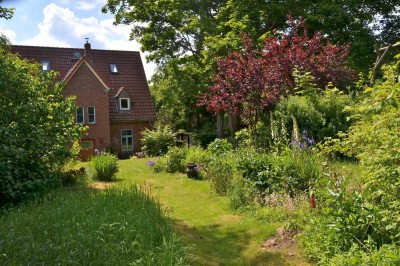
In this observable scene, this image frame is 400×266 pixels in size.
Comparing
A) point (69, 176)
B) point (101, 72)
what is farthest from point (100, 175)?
point (101, 72)

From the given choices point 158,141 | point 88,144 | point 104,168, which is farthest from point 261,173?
point 88,144

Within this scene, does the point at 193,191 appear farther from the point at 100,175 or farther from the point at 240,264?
the point at 240,264

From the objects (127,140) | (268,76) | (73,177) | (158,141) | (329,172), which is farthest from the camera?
(127,140)

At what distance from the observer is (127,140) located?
28547 mm

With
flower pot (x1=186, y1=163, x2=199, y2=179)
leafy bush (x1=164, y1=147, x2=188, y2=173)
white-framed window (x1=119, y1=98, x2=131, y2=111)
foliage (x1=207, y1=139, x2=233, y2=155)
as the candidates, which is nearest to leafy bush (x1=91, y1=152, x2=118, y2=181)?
leafy bush (x1=164, y1=147, x2=188, y2=173)

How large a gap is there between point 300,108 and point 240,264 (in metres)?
6.22

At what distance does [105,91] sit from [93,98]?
0.99 metres

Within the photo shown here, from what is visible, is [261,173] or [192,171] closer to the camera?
[261,173]

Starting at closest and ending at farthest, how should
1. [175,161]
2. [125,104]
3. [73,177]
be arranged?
[73,177] → [175,161] → [125,104]

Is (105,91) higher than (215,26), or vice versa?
(215,26)

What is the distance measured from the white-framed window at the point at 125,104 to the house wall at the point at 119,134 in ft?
4.09

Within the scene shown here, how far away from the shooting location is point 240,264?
17.8 ft

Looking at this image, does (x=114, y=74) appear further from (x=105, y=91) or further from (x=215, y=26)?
(x=215, y=26)

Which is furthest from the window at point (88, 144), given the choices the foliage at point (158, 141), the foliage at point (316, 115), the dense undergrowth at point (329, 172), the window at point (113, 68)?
the foliage at point (316, 115)
